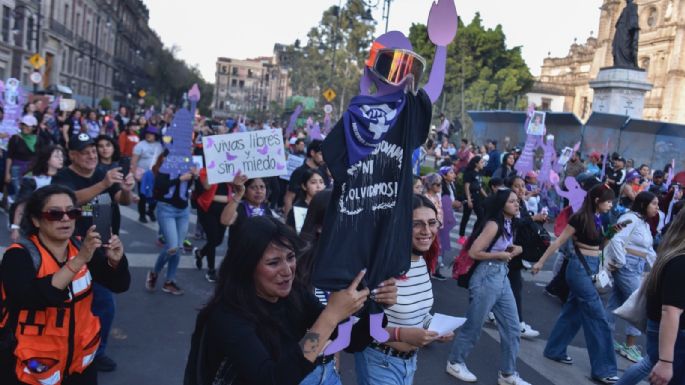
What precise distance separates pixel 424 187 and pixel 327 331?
624 centimetres

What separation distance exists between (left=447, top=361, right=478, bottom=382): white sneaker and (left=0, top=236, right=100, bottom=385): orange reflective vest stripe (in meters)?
3.11

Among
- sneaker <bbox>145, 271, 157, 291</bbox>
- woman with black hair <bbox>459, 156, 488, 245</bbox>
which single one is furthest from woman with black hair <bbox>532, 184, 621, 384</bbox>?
woman with black hair <bbox>459, 156, 488, 245</bbox>

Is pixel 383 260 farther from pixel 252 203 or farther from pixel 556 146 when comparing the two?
pixel 556 146

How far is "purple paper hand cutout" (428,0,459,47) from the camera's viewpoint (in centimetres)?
231

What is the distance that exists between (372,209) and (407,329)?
1020 mm

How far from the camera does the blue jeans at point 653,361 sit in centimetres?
345

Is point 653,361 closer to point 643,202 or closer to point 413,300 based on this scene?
point 413,300

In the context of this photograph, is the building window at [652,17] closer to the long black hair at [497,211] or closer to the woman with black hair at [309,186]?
the long black hair at [497,211]

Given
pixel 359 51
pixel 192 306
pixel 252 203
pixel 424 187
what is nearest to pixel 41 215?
pixel 252 203

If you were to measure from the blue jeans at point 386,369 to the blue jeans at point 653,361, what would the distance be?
5.00 feet

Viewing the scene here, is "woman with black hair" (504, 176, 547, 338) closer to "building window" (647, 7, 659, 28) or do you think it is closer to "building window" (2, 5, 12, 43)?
"building window" (2, 5, 12, 43)

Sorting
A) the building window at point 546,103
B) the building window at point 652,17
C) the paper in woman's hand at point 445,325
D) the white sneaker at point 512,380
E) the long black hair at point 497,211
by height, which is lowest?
the white sneaker at point 512,380

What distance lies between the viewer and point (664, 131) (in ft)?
64.1

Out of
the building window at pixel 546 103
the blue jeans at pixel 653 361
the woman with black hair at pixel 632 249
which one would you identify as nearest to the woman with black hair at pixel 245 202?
the blue jeans at pixel 653 361
